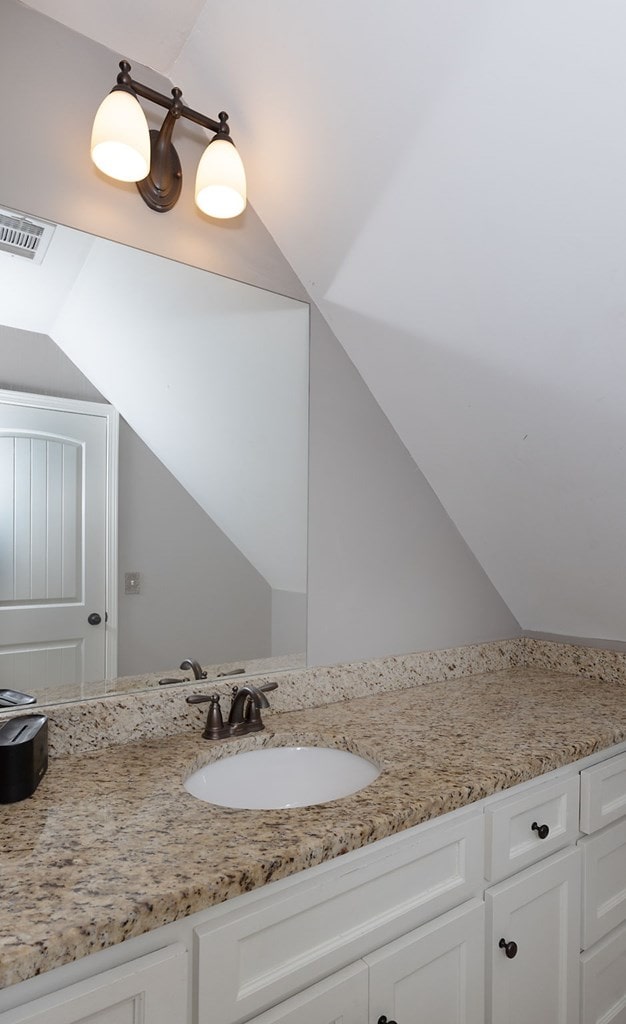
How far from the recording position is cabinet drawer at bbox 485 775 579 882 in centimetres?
126

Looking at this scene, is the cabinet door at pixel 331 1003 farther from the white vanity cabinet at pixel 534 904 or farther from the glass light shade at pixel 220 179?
the glass light shade at pixel 220 179

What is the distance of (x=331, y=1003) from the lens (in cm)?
97

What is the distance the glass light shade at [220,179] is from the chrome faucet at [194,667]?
1.08m

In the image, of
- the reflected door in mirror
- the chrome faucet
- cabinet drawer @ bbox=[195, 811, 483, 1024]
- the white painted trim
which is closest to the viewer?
cabinet drawer @ bbox=[195, 811, 483, 1024]

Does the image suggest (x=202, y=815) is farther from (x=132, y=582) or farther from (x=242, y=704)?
(x=132, y=582)

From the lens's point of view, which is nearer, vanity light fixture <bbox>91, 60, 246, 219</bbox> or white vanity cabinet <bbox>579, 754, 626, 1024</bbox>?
vanity light fixture <bbox>91, 60, 246, 219</bbox>

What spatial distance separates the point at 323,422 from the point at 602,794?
1.20 meters

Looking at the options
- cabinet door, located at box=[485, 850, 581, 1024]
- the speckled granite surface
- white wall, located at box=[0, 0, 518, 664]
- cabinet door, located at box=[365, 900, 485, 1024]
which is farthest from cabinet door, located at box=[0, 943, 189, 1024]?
white wall, located at box=[0, 0, 518, 664]

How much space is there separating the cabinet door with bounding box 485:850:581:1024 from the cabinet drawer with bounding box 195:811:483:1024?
0.40 feet

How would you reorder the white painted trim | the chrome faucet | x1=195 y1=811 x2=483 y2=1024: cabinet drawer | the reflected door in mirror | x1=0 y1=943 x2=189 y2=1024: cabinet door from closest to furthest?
1. x1=0 y1=943 x2=189 y2=1024: cabinet door
2. x1=195 y1=811 x2=483 y2=1024: cabinet drawer
3. the reflected door in mirror
4. the white painted trim
5. the chrome faucet

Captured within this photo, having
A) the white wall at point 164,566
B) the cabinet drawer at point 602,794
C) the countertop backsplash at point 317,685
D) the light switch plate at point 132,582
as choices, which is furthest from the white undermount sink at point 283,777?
the cabinet drawer at point 602,794

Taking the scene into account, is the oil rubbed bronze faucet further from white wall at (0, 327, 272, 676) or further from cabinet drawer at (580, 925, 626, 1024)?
cabinet drawer at (580, 925, 626, 1024)

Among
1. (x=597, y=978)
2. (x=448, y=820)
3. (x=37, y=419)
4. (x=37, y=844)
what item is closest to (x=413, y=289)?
(x=37, y=419)

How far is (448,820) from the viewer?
3.84ft
